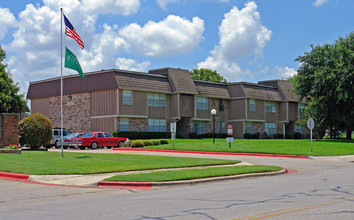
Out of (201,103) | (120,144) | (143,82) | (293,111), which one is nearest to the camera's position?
(120,144)

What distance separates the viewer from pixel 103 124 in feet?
145

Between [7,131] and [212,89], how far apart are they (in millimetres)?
28868

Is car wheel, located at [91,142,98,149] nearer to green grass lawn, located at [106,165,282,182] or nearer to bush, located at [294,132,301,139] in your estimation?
green grass lawn, located at [106,165,282,182]

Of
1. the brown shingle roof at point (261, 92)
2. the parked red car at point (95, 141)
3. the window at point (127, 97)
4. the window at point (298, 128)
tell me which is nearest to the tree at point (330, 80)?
the brown shingle roof at point (261, 92)

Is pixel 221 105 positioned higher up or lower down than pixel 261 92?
lower down

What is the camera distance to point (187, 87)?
48094 mm

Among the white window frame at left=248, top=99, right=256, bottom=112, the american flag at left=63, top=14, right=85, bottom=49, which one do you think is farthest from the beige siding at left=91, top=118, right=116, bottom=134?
the american flag at left=63, top=14, right=85, bottom=49

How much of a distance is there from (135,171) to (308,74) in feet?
112

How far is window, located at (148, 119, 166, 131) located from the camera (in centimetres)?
4644

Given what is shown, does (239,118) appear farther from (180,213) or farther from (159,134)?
(180,213)

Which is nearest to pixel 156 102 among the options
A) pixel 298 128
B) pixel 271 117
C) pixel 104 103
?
pixel 104 103

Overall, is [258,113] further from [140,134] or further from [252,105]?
[140,134]

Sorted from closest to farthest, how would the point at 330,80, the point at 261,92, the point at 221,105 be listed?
1. the point at 330,80
2. the point at 221,105
3. the point at 261,92

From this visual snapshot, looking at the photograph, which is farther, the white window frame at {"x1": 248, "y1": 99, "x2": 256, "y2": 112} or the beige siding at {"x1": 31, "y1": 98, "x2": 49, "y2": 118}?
the white window frame at {"x1": 248, "y1": 99, "x2": 256, "y2": 112}
